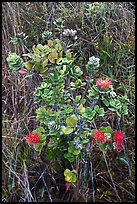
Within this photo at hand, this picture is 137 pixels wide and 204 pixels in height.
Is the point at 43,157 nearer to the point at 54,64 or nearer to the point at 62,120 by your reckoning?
the point at 62,120

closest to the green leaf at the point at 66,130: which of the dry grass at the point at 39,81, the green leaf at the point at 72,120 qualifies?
the green leaf at the point at 72,120

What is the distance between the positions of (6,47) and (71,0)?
1.40 ft

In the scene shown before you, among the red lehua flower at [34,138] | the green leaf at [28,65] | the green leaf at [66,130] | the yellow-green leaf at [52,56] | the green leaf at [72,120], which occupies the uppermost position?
the yellow-green leaf at [52,56]

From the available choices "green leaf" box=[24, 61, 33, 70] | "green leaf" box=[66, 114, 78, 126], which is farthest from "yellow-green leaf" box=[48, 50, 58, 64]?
"green leaf" box=[66, 114, 78, 126]

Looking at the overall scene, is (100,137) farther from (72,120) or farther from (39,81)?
(39,81)

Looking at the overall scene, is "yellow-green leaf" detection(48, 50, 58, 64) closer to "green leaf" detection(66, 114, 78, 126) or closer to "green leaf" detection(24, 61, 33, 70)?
"green leaf" detection(24, 61, 33, 70)

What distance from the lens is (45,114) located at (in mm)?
1146

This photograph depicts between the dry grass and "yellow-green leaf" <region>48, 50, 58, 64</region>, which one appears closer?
"yellow-green leaf" <region>48, 50, 58, 64</region>

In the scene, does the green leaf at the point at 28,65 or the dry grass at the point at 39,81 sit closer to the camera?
the green leaf at the point at 28,65

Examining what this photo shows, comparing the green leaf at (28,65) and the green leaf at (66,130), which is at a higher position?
the green leaf at (28,65)

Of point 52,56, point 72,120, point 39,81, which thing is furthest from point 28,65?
point 39,81

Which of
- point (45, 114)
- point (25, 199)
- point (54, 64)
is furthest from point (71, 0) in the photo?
point (25, 199)

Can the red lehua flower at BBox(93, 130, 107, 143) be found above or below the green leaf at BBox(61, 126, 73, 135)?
below

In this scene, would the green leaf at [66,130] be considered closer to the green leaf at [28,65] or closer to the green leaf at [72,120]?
the green leaf at [72,120]
